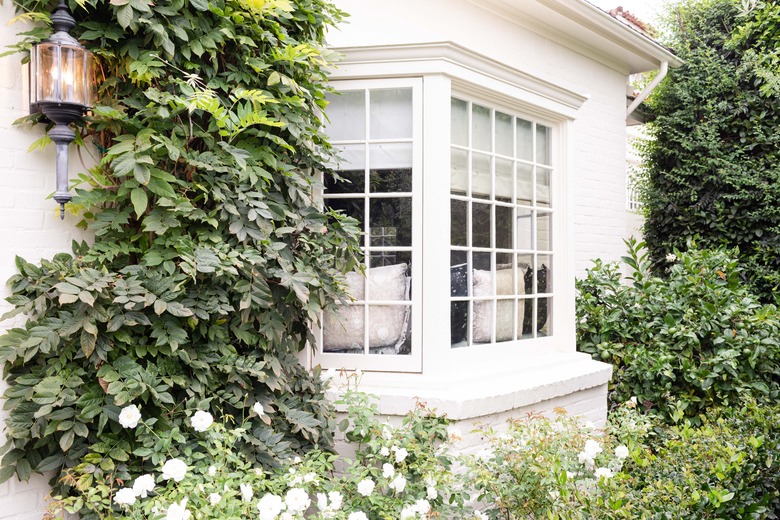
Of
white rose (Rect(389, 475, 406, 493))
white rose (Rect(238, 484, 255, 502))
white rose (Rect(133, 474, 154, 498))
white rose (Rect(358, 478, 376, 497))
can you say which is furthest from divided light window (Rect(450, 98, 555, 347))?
white rose (Rect(133, 474, 154, 498))

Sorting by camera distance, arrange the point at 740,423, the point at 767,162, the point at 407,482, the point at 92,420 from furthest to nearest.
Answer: the point at 767,162
the point at 740,423
the point at 407,482
the point at 92,420

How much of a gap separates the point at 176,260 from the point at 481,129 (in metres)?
2.28

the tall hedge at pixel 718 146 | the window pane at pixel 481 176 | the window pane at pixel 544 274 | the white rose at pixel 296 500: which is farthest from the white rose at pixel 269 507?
the tall hedge at pixel 718 146

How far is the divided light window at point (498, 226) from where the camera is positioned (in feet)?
12.9

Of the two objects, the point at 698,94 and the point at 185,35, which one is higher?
the point at 698,94

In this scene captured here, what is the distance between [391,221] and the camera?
3803mm

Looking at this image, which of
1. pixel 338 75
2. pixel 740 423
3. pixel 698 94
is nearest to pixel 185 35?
pixel 338 75

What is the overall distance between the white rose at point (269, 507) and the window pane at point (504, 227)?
2.44 meters

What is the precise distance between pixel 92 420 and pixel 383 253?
74.4 inches

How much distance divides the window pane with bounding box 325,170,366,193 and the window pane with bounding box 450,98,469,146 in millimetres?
655

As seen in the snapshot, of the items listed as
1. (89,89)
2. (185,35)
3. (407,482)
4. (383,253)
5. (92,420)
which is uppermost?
(185,35)

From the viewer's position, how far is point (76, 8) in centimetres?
260

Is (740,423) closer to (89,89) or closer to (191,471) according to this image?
(191,471)

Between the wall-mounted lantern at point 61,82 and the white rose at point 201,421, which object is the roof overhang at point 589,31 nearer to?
the wall-mounted lantern at point 61,82
